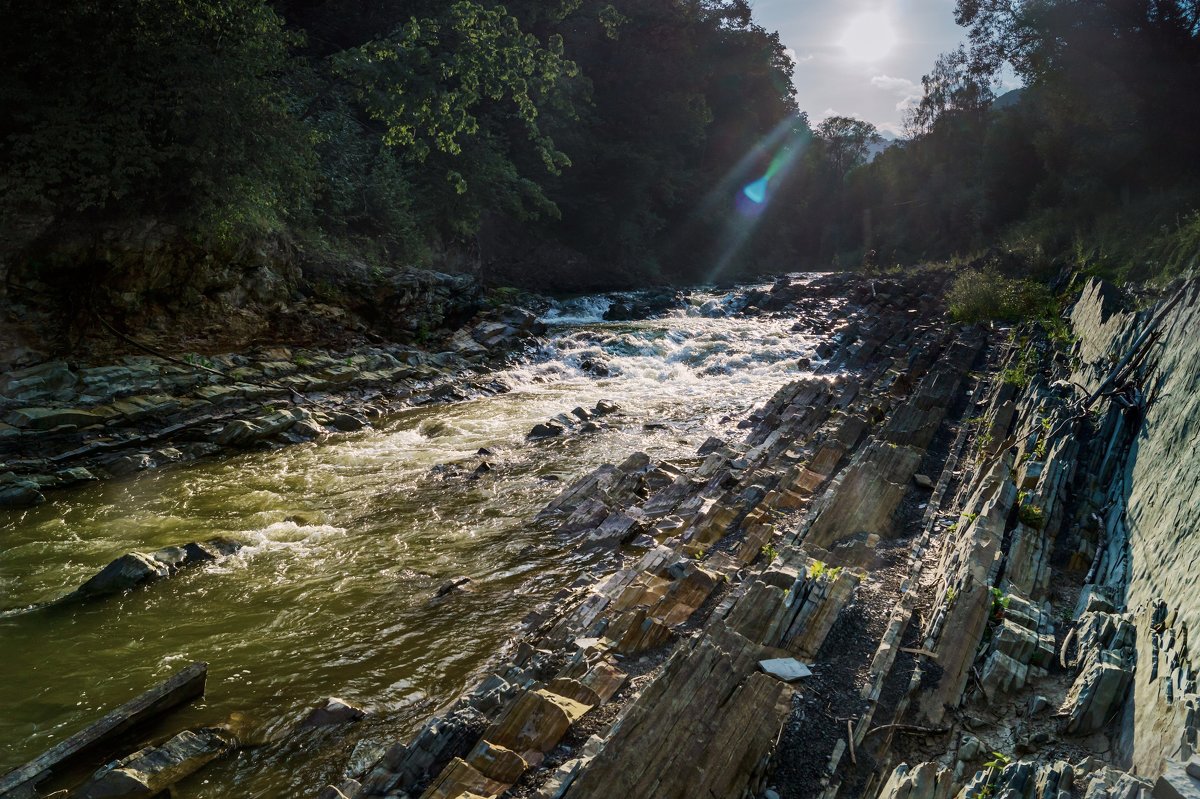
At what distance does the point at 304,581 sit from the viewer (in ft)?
22.9

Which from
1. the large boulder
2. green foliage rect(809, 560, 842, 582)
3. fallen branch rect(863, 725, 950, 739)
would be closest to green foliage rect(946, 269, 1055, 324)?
green foliage rect(809, 560, 842, 582)

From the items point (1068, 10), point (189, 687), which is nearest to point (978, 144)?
point (1068, 10)

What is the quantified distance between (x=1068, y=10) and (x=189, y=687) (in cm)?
3100

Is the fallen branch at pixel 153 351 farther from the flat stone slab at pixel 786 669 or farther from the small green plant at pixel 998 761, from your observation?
the small green plant at pixel 998 761

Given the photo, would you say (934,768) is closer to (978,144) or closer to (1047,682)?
(1047,682)

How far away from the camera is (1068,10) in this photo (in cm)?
2327

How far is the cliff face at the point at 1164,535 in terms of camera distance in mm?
3193

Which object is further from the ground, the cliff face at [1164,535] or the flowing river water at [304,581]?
the cliff face at [1164,535]

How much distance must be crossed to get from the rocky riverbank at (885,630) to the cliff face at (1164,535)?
0.03 m

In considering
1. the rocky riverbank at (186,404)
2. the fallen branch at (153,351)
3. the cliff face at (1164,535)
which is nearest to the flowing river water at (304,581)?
the rocky riverbank at (186,404)

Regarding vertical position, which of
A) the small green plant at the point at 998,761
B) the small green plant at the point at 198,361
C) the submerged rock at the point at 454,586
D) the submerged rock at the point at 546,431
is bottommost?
the submerged rock at the point at 454,586

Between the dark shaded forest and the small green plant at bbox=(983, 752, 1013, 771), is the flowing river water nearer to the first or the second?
the small green plant at bbox=(983, 752, 1013, 771)

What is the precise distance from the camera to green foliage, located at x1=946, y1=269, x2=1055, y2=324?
1806 centimetres

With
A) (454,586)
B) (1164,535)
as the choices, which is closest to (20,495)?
(454,586)
